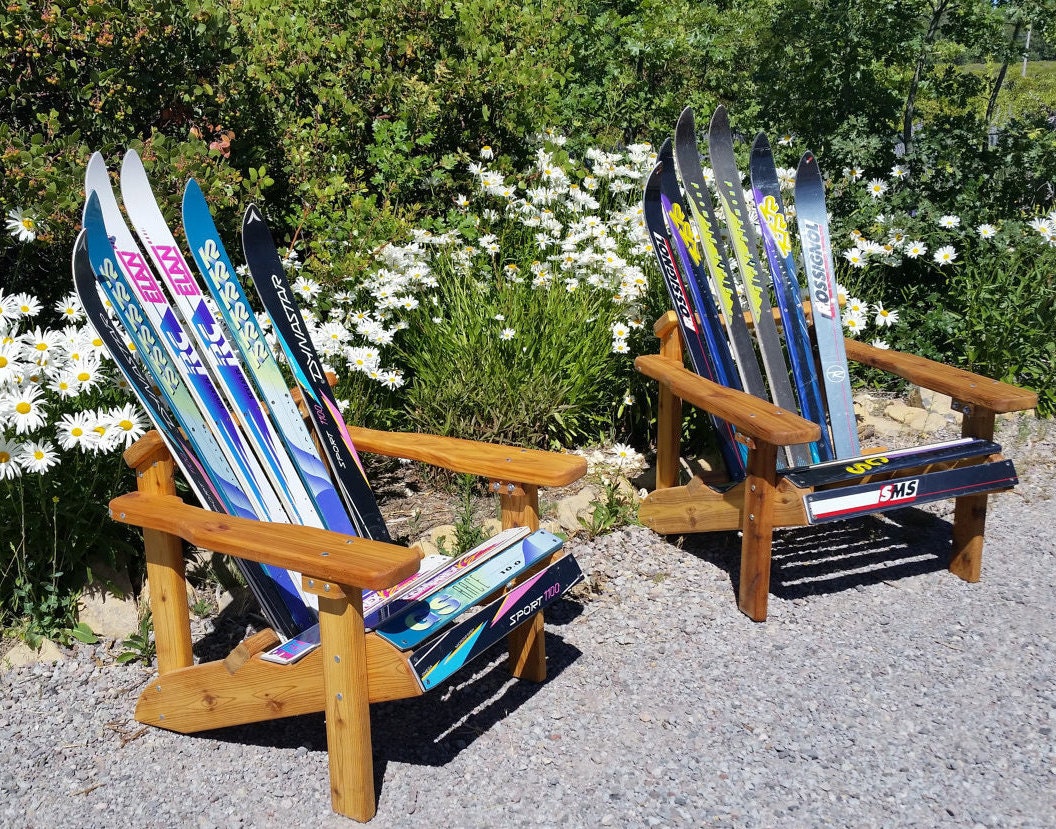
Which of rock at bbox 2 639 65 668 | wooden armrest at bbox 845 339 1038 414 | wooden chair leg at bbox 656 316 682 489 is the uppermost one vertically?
wooden armrest at bbox 845 339 1038 414

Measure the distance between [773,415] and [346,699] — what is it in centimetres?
141

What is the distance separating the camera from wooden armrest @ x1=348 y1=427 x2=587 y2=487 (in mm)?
2355

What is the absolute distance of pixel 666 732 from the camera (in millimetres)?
2383

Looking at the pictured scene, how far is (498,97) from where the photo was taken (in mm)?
4539

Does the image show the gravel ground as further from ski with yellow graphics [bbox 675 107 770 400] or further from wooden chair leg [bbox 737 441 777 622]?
ski with yellow graphics [bbox 675 107 770 400]

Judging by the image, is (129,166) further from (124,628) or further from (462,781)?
(462,781)

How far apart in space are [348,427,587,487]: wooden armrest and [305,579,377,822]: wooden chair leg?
1.86 feet

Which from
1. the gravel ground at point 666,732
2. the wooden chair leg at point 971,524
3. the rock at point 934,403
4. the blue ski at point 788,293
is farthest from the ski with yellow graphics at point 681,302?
the rock at point 934,403

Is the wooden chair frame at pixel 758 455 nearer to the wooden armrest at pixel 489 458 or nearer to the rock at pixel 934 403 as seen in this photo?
the wooden armrest at pixel 489 458

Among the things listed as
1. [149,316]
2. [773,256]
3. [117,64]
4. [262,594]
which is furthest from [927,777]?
[117,64]

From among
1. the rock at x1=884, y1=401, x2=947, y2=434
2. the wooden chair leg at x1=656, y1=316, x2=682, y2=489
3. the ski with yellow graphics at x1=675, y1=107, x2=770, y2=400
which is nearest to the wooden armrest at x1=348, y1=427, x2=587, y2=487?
the wooden chair leg at x1=656, y1=316, x2=682, y2=489

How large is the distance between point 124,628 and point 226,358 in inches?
34.6

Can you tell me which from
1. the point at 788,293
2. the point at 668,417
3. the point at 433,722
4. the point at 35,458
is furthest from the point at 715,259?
the point at 35,458

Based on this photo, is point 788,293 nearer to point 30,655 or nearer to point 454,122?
point 454,122
